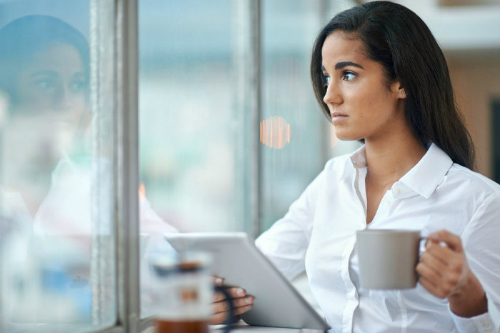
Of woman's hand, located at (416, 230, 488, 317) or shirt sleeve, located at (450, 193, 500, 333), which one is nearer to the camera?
woman's hand, located at (416, 230, 488, 317)

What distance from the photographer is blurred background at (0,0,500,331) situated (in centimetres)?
90

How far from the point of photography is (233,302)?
0.88 m

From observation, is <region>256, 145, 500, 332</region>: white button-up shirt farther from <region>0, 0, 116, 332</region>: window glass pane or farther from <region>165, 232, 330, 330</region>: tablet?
<region>0, 0, 116, 332</region>: window glass pane

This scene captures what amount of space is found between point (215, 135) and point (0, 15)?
1147 millimetres

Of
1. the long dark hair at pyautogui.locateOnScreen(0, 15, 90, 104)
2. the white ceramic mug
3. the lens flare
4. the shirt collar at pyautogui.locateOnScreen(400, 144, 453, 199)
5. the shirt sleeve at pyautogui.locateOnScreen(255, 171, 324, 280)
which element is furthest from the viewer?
the lens flare

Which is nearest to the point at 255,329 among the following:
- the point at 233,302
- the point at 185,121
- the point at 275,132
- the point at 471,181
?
the point at 233,302

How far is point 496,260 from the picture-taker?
3.41 ft

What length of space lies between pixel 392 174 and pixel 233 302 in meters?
0.56

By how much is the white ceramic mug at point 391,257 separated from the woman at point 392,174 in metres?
0.35

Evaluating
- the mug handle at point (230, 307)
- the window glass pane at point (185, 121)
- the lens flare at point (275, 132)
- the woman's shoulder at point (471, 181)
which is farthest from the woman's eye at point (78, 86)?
the lens flare at point (275, 132)

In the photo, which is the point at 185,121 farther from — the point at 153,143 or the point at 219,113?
the point at 219,113

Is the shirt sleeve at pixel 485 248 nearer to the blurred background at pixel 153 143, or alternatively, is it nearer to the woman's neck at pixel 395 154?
the woman's neck at pixel 395 154

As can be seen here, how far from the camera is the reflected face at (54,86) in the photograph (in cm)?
90

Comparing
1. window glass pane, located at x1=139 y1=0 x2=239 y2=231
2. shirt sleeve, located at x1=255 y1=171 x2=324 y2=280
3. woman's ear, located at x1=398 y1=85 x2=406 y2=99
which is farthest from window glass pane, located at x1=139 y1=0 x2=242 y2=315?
woman's ear, located at x1=398 y1=85 x2=406 y2=99
